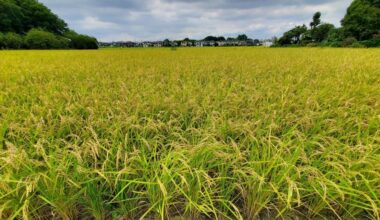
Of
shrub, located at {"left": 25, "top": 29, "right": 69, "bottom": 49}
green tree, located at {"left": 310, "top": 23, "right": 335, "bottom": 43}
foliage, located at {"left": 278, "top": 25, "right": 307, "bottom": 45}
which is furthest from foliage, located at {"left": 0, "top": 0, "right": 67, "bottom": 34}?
green tree, located at {"left": 310, "top": 23, "right": 335, "bottom": 43}

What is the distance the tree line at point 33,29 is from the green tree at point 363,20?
48.5m

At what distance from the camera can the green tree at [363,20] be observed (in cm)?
3653

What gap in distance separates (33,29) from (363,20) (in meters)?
60.1

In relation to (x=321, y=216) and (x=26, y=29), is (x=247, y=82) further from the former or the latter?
(x=26, y=29)

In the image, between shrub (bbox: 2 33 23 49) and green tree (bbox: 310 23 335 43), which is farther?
green tree (bbox: 310 23 335 43)

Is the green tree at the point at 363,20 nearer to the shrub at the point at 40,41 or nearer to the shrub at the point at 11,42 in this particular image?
the shrub at the point at 40,41

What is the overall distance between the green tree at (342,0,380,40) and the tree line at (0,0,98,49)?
48.5m

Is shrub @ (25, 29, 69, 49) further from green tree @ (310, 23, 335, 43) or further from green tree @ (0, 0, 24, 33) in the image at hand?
green tree @ (310, 23, 335, 43)

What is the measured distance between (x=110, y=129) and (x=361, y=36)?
47.1 meters

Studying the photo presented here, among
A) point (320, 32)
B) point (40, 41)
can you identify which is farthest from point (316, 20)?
point (40, 41)

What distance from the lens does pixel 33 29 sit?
149 ft

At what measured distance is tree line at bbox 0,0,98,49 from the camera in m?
36.6

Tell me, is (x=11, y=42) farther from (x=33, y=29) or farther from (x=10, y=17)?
(x=10, y=17)

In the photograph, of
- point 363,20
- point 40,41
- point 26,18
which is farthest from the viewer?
point 26,18
